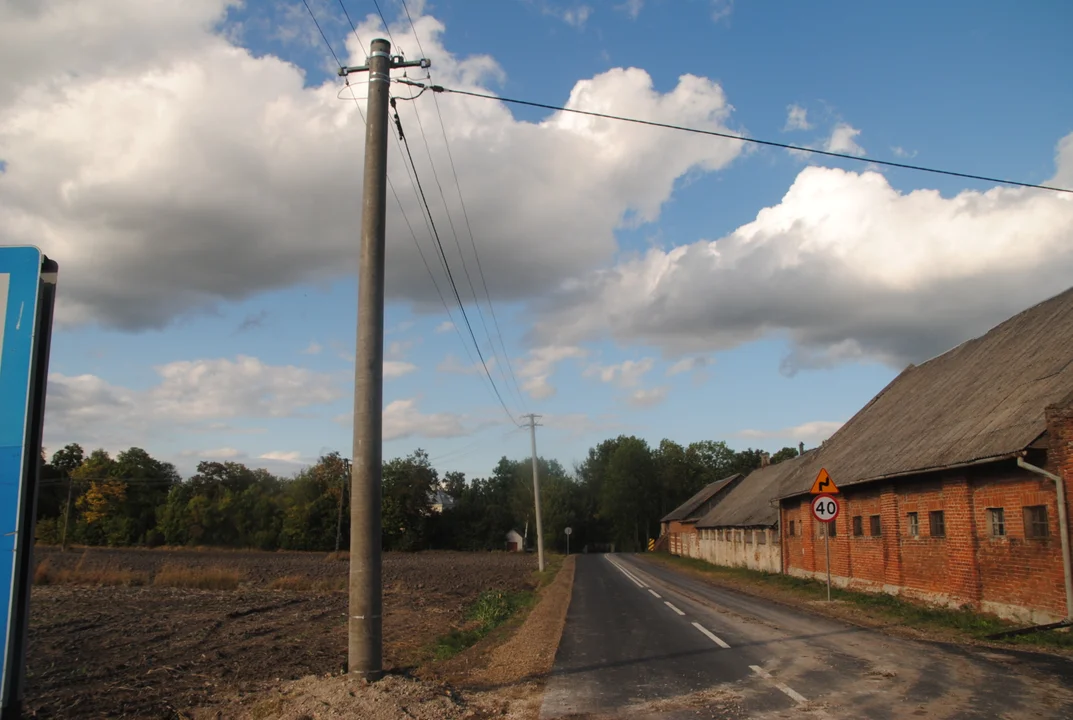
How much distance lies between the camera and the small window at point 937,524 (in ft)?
58.7

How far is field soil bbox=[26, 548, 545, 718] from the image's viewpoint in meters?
9.09

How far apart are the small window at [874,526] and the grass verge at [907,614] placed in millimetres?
1668

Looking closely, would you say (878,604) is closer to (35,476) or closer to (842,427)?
(842,427)

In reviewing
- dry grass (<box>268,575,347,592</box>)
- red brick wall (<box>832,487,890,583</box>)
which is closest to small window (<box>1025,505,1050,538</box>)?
red brick wall (<box>832,487,890,583</box>)

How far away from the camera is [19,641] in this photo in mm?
3301

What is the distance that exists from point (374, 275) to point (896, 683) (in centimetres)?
789

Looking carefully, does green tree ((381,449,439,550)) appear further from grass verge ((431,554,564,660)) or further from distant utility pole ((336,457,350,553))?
grass verge ((431,554,564,660))

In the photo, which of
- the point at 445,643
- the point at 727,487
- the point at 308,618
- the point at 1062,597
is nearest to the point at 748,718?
the point at 445,643

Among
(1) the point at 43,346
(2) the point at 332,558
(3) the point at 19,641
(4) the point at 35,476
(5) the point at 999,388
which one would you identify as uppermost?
(5) the point at 999,388

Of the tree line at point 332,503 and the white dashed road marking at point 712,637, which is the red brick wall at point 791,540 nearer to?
the white dashed road marking at point 712,637

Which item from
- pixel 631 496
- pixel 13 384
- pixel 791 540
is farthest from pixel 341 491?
pixel 13 384

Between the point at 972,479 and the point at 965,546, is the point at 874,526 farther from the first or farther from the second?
the point at 972,479

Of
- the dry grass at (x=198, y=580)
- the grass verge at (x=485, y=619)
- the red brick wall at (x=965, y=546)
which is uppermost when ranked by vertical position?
the red brick wall at (x=965, y=546)

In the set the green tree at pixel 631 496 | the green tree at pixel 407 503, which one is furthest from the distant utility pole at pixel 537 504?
the green tree at pixel 631 496
